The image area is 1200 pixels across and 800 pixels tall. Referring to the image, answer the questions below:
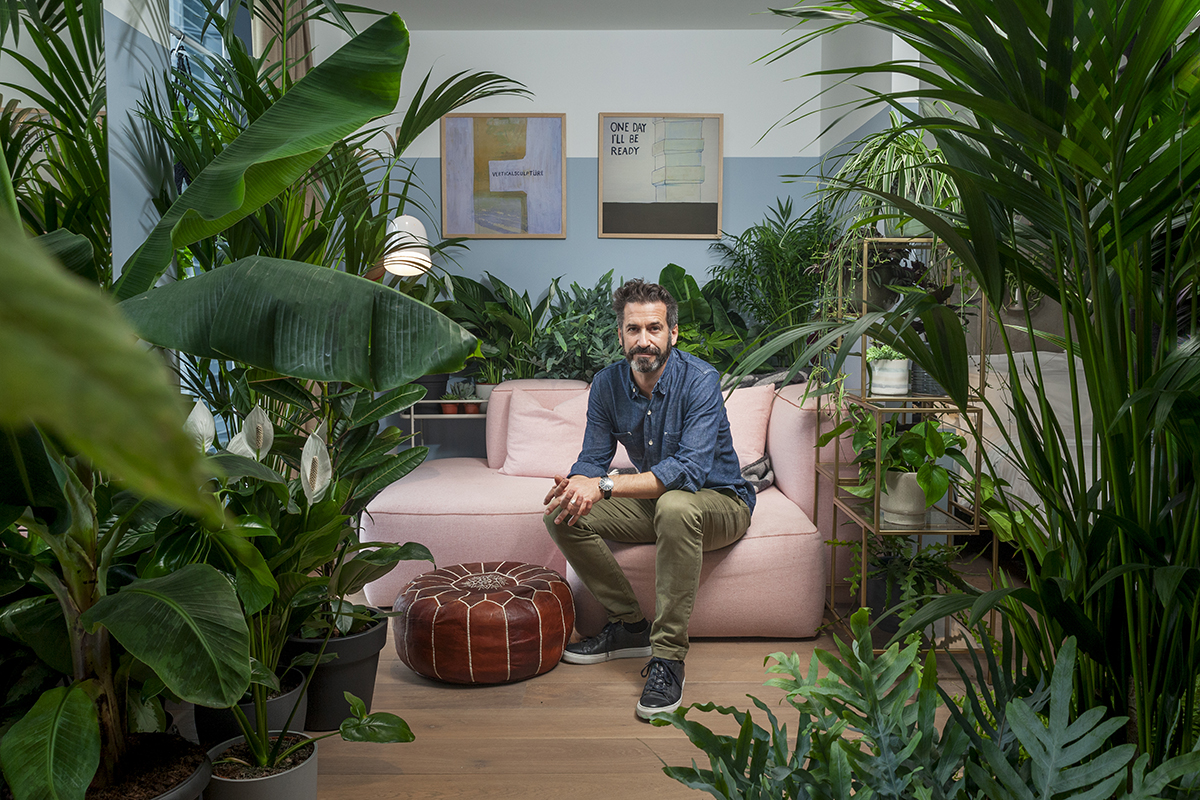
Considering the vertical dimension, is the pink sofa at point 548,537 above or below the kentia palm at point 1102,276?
below

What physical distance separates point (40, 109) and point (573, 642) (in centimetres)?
201

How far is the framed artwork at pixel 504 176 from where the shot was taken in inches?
166

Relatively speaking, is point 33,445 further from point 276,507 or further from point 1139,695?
point 1139,695

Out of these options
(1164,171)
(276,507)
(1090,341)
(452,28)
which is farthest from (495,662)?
(452,28)

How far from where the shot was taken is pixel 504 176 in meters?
4.25

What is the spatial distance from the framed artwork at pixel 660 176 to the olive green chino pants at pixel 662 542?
2.16m

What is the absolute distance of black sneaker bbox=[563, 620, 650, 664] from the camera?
7.90 ft

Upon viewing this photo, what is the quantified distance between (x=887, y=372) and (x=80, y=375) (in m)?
2.32

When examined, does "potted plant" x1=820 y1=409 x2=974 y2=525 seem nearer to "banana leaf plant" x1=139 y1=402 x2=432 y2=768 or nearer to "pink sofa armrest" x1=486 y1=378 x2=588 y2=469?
"banana leaf plant" x1=139 y1=402 x2=432 y2=768

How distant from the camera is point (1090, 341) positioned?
0.87 meters

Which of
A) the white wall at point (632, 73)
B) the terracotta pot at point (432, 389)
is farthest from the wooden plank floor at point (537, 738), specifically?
the white wall at point (632, 73)

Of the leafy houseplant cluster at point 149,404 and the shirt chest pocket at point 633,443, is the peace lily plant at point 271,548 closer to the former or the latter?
the leafy houseplant cluster at point 149,404

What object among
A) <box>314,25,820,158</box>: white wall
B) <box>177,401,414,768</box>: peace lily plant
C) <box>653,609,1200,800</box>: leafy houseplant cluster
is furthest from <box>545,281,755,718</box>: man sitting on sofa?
<box>314,25,820,158</box>: white wall

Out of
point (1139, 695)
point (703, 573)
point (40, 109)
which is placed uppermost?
point (40, 109)
